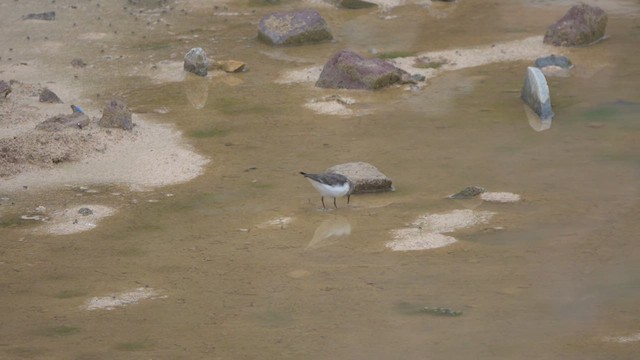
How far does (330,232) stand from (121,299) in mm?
2048

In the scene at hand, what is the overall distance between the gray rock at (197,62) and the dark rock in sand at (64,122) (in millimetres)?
2362

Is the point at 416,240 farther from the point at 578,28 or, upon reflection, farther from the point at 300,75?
the point at 578,28

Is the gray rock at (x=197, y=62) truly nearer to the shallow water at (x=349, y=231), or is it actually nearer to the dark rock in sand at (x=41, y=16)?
the shallow water at (x=349, y=231)

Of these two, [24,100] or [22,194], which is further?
[24,100]

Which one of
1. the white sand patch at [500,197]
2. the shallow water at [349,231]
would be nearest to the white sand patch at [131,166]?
the shallow water at [349,231]

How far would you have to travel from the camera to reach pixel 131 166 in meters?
12.2

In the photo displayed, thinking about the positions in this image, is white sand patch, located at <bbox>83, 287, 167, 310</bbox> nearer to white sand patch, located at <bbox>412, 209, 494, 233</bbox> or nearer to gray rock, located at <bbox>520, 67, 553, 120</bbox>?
white sand patch, located at <bbox>412, 209, 494, 233</bbox>

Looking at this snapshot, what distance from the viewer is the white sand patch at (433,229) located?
9.80 metres

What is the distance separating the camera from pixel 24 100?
46.7 ft

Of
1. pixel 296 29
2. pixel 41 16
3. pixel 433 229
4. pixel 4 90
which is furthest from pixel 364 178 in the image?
pixel 41 16

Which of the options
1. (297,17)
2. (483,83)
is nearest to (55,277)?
(483,83)

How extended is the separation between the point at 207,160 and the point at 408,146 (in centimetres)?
210

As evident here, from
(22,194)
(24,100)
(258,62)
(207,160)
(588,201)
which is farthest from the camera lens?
(258,62)

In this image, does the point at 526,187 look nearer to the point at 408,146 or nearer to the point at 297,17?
the point at 408,146
